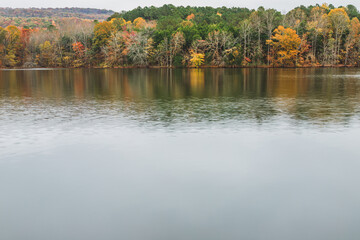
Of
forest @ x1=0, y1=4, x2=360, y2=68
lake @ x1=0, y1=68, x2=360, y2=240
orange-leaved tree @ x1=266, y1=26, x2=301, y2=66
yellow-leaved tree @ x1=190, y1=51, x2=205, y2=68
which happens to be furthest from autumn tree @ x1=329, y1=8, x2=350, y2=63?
lake @ x1=0, y1=68, x2=360, y2=240

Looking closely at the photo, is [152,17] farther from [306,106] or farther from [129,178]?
[129,178]

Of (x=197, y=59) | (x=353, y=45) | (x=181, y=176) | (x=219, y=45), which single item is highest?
(x=219, y=45)

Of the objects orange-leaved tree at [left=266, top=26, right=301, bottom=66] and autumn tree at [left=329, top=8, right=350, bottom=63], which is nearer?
orange-leaved tree at [left=266, top=26, right=301, bottom=66]

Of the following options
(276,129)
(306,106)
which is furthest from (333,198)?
(306,106)

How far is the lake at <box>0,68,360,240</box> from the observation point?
6.91 metres

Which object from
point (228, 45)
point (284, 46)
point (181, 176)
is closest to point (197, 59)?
point (228, 45)

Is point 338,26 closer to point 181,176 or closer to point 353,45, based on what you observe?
point 353,45

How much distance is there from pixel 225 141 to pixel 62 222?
281 inches

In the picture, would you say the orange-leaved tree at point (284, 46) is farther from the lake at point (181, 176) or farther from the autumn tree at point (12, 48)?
the autumn tree at point (12, 48)

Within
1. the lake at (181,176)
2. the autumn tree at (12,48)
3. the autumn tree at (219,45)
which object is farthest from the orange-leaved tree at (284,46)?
the autumn tree at (12,48)

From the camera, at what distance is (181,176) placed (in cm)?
955

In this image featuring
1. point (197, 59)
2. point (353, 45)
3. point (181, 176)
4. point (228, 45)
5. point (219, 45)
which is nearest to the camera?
point (181, 176)

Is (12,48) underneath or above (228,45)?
above

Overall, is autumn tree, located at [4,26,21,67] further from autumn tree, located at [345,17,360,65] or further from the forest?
autumn tree, located at [345,17,360,65]
